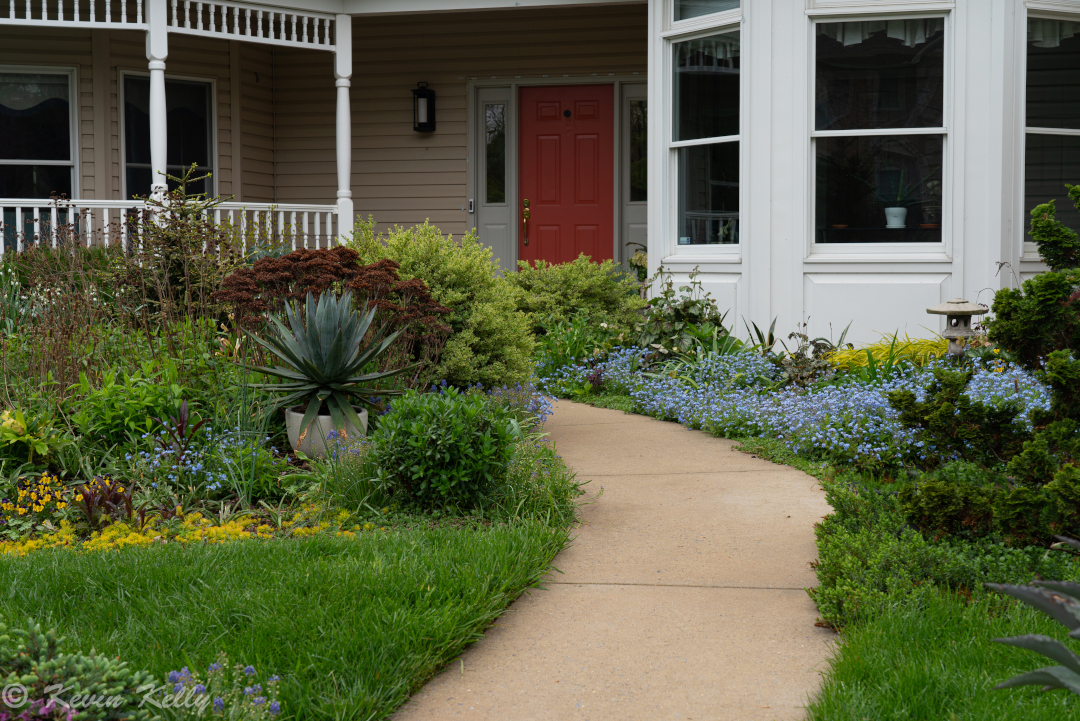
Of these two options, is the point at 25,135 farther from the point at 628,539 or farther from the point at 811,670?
the point at 811,670

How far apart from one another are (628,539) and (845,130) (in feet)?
15.5

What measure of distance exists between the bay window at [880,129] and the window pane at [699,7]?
0.81 meters

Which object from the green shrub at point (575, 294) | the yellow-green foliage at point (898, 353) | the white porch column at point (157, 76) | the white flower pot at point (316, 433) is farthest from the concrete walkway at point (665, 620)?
the white porch column at point (157, 76)

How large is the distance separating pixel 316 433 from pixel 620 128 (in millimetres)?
6907

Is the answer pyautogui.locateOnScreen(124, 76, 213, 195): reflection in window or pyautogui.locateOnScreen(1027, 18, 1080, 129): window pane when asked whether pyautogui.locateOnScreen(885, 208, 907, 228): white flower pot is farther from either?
pyautogui.locateOnScreen(124, 76, 213, 195): reflection in window

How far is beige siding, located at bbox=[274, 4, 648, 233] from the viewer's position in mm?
10578

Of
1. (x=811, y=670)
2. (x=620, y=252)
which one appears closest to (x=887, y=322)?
(x=620, y=252)

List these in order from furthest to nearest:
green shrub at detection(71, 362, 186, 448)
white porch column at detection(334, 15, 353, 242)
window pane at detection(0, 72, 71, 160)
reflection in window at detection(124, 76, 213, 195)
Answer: reflection in window at detection(124, 76, 213, 195)
window pane at detection(0, 72, 71, 160)
white porch column at detection(334, 15, 353, 242)
green shrub at detection(71, 362, 186, 448)

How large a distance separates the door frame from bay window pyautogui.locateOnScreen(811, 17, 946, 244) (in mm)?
3502

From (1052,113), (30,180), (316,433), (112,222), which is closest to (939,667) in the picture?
(316,433)

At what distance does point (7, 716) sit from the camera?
5.79 feet

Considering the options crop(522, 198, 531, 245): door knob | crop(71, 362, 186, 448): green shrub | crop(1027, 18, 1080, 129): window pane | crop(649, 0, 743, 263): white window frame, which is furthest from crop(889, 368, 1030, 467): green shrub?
crop(522, 198, 531, 245): door knob

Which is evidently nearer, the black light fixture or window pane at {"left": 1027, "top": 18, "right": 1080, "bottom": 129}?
window pane at {"left": 1027, "top": 18, "right": 1080, "bottom": 129}

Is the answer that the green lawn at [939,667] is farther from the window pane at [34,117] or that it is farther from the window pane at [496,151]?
the window pane at [34,117]
